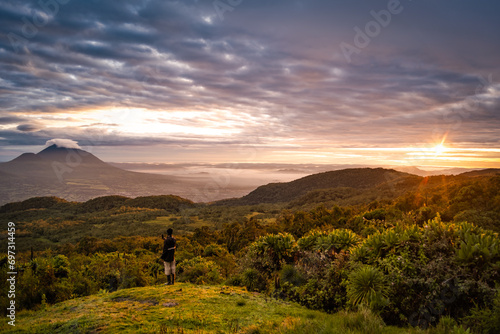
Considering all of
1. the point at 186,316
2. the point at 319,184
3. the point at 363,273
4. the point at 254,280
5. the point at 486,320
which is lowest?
the point at 319,184

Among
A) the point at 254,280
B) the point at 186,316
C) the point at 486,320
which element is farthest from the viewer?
the point at 254,280

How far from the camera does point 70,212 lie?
128m

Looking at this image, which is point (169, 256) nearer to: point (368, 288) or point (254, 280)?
point (254, 280)

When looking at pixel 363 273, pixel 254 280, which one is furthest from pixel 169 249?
pixel 363 273

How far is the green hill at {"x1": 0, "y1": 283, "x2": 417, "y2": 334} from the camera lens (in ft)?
18.0

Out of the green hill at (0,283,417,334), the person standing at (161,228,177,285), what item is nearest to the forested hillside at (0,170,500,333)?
the green hill at (0,283,417,334)

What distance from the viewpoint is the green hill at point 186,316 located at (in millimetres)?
5496

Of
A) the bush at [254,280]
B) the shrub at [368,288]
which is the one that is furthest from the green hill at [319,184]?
the shrub at [368,288]

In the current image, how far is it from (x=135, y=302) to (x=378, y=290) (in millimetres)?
6733

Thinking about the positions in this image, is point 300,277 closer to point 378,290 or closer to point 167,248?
point 378,290

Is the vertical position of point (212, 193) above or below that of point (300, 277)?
below

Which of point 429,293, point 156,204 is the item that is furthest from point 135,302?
point 156,204

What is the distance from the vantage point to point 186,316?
685 centimetres

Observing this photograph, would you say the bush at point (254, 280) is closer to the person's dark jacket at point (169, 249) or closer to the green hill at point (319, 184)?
the person's dark jacket at point (169, 249)
